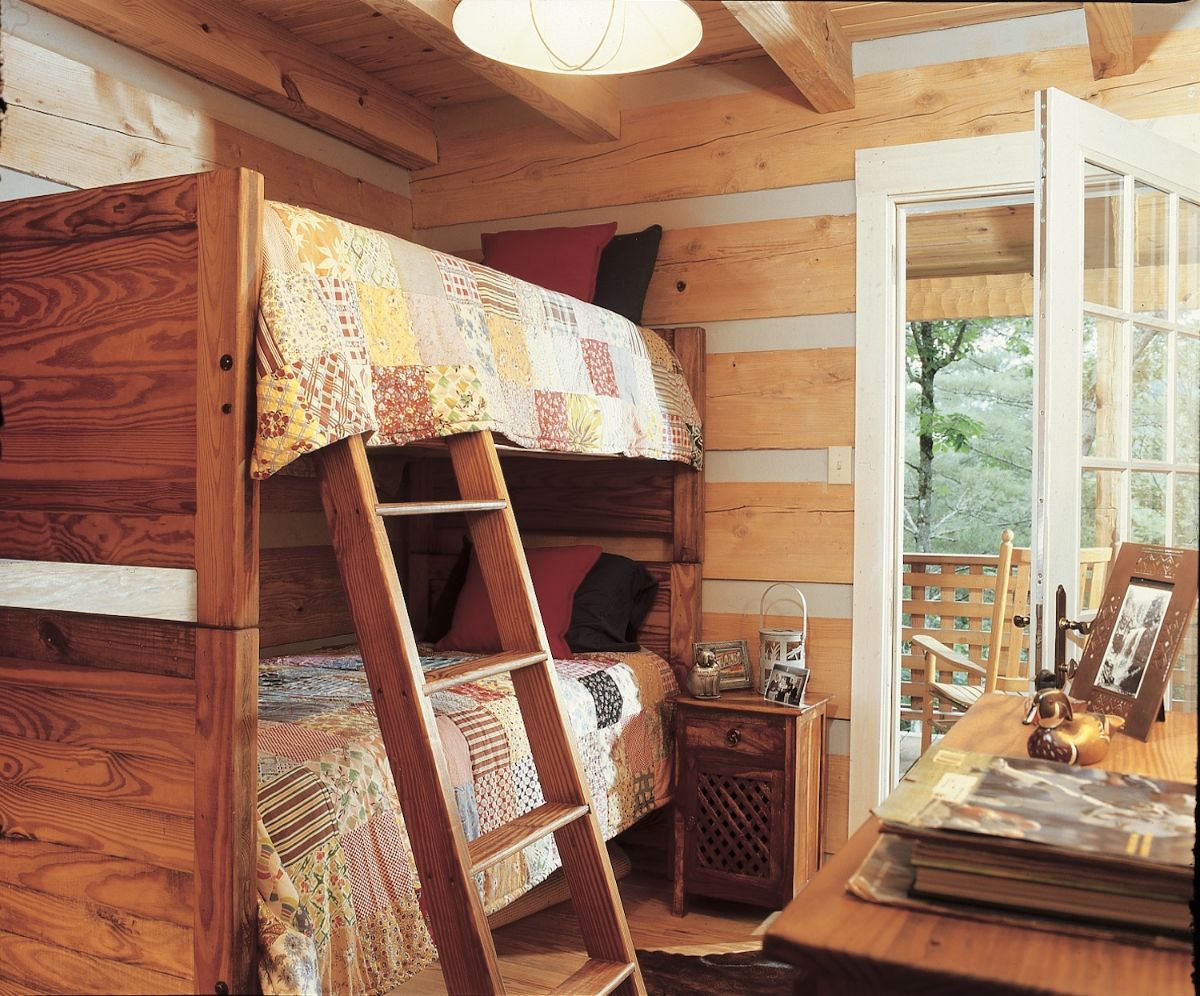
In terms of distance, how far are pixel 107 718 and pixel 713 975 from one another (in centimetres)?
163

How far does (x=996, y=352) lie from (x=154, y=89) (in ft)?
20.0

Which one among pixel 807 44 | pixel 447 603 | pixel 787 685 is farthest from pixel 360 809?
pixel 807 44

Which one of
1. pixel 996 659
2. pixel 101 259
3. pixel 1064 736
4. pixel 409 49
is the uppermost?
pixel 409 49

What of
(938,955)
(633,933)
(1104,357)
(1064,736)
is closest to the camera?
(938,955)

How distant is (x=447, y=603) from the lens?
11.9 feet

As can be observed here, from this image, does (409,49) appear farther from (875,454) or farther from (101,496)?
(101,496)

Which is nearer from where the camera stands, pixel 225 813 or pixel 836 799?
pixel 225 813

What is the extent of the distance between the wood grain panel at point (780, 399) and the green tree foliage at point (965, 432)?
443 centimetres

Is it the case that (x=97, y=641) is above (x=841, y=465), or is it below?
below

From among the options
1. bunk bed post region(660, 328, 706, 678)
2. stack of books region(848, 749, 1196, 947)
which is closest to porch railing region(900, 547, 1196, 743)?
bunk bed post region(660, 328, 706, 678)

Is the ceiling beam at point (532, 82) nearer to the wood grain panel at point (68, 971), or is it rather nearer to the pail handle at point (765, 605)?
the pail handle at point (765, 605)

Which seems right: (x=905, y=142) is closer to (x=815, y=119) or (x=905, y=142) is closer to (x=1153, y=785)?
(x=815, y=119)

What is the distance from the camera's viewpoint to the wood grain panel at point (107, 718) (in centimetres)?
171

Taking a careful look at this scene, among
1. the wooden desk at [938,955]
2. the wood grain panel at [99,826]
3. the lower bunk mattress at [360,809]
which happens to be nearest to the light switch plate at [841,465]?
the lower bunk mattress at [360,809]
